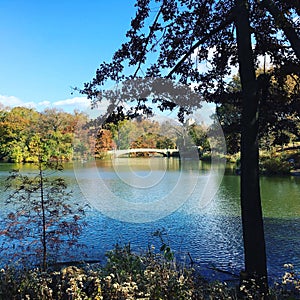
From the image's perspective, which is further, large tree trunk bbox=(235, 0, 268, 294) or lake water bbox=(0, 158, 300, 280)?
lake water bbox=(0, 158, 300, 280)

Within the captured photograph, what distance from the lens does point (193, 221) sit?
782cm

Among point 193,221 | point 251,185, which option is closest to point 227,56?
point 251,185

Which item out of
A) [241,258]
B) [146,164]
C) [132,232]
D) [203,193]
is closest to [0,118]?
[146,164]

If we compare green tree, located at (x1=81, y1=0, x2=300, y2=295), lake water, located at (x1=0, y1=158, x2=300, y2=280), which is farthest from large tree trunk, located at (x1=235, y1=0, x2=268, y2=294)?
lake water, located at (x1=0, y1=158, x2=300, y2=280)

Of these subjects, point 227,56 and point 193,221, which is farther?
point 193,221

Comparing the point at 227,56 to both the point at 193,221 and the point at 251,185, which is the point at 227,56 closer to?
the point at 251,185

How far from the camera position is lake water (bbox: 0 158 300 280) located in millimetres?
5297

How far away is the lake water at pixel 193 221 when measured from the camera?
5.30 metres

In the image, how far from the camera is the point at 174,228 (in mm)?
7125

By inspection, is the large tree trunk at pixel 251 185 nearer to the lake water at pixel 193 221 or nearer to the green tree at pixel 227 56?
the green tree at pixel 227 56

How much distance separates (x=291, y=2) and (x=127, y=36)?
1.63 meters

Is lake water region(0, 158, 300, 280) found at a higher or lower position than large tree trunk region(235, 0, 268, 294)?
lower

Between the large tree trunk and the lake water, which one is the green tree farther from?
the lake water

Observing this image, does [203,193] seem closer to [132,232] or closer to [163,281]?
[132,232]
